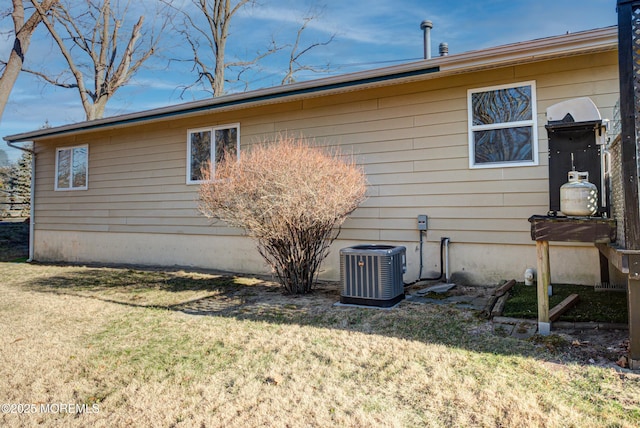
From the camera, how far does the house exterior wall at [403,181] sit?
17.5 feet

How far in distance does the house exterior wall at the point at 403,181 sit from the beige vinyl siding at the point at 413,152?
15 mm

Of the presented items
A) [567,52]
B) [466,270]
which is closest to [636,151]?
[567,52]

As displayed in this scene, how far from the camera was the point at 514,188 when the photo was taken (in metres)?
5.51

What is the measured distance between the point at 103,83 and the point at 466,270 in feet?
55.4

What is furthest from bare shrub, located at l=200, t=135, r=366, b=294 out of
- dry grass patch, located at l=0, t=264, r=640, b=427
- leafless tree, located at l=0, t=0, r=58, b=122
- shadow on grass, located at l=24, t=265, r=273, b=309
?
leafless tree, located at l=0, t=0, r=58, b=122

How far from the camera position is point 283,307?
497 centimetres

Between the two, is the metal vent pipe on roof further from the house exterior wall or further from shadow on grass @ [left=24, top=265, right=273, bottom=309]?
shadow on grass @ [left=24, top=265, right=273, bottom=309]

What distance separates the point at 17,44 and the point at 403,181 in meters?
11.6

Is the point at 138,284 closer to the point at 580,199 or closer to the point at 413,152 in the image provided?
the point at 413,152

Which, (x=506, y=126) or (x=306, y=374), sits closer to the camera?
(x=306, y=374)

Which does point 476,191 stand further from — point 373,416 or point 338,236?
point 373,416

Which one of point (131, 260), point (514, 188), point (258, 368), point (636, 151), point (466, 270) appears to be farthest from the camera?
point (131, 260)

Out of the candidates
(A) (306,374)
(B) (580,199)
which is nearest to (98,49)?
(A) (306,374)

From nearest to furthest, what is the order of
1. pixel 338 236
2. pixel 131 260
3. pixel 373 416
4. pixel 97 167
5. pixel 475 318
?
pixel 373 416
pixel 475 318
pixel 338 236
pixel 131 260
pixel 97 167
